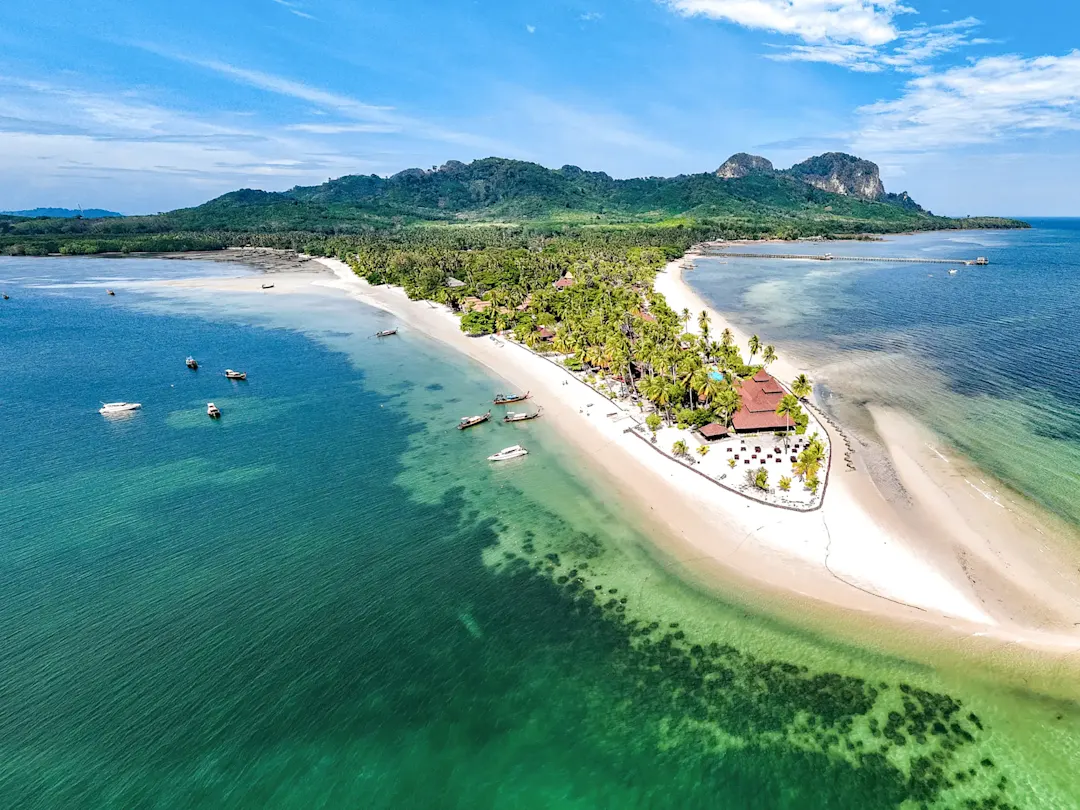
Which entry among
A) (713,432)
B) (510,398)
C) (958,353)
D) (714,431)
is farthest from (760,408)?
(958,353)

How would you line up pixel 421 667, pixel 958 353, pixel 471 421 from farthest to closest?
1. pixel 958 353
2. pixel 471 421
3. pixel 421 667

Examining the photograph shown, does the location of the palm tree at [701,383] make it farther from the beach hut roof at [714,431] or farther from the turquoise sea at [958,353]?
the turquoise sea at [958,353]

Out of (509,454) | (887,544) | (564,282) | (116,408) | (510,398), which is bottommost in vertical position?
(509,454)

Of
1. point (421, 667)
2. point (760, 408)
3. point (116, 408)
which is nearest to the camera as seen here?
point (421, 667)

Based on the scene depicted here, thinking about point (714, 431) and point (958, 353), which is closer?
point (714, 431)

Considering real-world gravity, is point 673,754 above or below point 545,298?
below

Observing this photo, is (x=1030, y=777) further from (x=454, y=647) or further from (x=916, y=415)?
(x=916, y=415)

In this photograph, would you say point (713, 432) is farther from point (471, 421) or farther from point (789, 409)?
point (471, 421)

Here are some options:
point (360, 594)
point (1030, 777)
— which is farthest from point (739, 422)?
point (360, 594)
